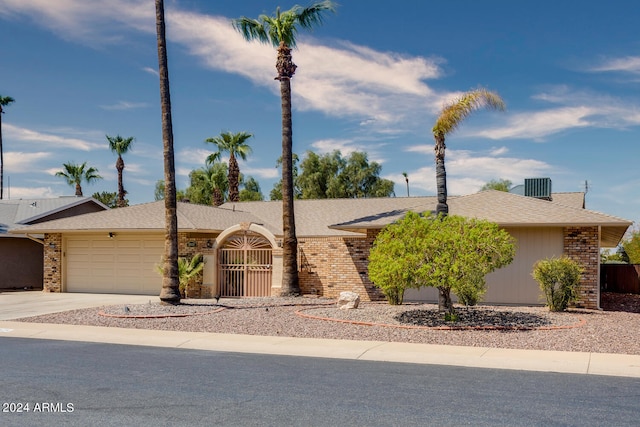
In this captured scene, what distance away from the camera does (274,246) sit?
77.5 feet

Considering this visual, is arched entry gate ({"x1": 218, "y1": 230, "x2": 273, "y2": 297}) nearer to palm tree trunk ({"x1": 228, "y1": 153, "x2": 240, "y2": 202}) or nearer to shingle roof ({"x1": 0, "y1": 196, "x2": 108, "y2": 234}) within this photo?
shingle roof ({"x1": 0, "y1": 196, "x2": 108, "y2": 234})

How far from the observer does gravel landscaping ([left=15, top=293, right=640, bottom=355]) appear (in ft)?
44.3

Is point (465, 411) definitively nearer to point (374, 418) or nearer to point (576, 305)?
point (374, 418)

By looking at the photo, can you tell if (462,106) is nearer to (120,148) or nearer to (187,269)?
(187,269)

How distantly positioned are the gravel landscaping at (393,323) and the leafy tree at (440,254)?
116cm

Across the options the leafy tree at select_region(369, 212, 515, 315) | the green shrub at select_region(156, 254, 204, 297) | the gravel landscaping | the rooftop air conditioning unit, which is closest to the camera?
the gravel landscaping

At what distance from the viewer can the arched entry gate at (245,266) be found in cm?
2408

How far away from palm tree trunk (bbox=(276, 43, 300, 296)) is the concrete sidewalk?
314 inches

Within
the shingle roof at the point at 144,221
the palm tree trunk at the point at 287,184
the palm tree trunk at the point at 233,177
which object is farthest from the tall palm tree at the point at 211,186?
the palm tree trunk at the point at 287,184

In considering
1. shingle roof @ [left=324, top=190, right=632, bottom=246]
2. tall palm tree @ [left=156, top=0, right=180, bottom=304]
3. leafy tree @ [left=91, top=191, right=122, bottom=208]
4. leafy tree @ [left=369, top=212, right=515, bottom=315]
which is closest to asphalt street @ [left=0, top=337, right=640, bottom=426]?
leafy tree @ [left=369, top=212, right=515, bottom=315]

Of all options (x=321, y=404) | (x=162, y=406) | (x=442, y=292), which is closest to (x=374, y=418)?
(x=321, y=404)

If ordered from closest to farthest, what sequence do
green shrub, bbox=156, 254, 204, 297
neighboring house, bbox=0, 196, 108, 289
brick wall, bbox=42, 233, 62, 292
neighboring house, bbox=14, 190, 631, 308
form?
neighboring house, bbox=14, 190, 631, 308 → green shrub, bbox=156, 254, 204, 297 → brick wall, bbox=42, 233, 62, 292 → neighboring house, bbox=0, 196, 108, 289

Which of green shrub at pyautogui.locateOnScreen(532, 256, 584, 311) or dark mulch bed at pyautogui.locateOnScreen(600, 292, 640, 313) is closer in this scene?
green shrub at pyautogui.locateOnScreen(532, 256, 584, 311)

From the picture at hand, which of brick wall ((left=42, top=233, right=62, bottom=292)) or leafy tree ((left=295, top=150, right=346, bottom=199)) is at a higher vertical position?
leafy tree ((left=295, top=150, right=346, bottom=199))
